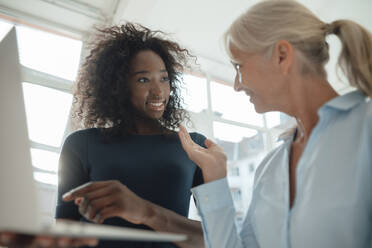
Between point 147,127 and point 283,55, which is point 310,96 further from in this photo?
point 147,127

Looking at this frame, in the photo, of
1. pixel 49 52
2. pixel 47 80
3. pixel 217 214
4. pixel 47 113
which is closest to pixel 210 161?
pixel 217 214

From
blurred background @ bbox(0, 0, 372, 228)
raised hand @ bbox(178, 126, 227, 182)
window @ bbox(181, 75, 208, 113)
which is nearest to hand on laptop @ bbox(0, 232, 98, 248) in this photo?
raised hand @ bbox(178, 126, 227, 182)

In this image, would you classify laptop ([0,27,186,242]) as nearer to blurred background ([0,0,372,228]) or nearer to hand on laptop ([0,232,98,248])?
hand on laptop ([0,232,98,248])

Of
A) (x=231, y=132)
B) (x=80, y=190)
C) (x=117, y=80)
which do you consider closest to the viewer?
(x=80, y=190)

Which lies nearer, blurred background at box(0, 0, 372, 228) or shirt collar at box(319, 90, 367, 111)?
shirt collar at box(319, 90, 367, 111)

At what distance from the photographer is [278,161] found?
96 cm

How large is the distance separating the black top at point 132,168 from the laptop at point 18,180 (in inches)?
17.0

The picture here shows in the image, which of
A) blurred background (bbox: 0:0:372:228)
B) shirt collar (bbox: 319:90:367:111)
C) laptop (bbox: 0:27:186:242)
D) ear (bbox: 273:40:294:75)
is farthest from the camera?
blurred background (bbox: 0:0:372:228)

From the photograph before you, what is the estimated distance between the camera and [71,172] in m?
0.96

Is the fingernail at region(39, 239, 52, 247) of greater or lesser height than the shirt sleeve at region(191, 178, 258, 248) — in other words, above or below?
below

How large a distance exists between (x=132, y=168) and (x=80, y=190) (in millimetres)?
324

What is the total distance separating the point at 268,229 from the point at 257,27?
546mm

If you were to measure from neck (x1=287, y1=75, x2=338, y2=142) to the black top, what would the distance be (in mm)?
376

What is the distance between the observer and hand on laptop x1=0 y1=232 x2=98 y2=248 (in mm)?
352
